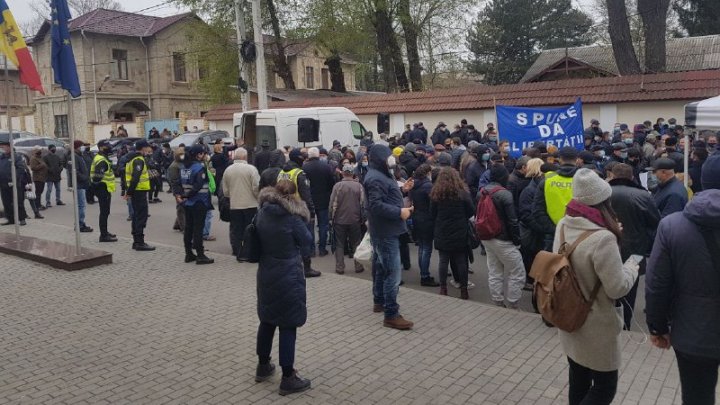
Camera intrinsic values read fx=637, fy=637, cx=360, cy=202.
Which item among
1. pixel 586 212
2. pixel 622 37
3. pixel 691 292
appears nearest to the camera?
pixel 691 292

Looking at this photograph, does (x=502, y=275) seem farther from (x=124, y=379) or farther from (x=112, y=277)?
(x=112, y=277)

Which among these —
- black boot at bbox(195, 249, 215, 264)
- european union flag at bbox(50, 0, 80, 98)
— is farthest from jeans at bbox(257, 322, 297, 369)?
european union flag at bbox(50, 0, 80, 98)

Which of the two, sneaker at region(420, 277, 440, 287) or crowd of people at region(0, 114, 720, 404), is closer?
crowd of people at region(0, 114, 720, 404)

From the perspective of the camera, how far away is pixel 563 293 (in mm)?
3734

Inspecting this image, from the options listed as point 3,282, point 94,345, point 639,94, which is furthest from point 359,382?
point 639,94

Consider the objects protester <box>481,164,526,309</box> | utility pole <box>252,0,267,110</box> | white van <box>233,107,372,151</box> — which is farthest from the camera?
utility pole <box>252,0,267,110</box>

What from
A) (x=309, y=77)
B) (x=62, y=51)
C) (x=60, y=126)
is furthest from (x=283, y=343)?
(x=309, y=77)

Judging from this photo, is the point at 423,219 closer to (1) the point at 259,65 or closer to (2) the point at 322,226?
(2) the point at 322,226

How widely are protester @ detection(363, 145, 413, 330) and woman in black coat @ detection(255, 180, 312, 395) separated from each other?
154cm

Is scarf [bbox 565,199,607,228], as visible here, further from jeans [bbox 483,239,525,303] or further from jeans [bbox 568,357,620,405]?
jeans [bbox 483,239,525,303]

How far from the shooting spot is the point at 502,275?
7.85 m

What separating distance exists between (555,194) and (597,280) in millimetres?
3584

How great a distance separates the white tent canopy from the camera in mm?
8062

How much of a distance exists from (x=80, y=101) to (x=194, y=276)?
37.9 meters
